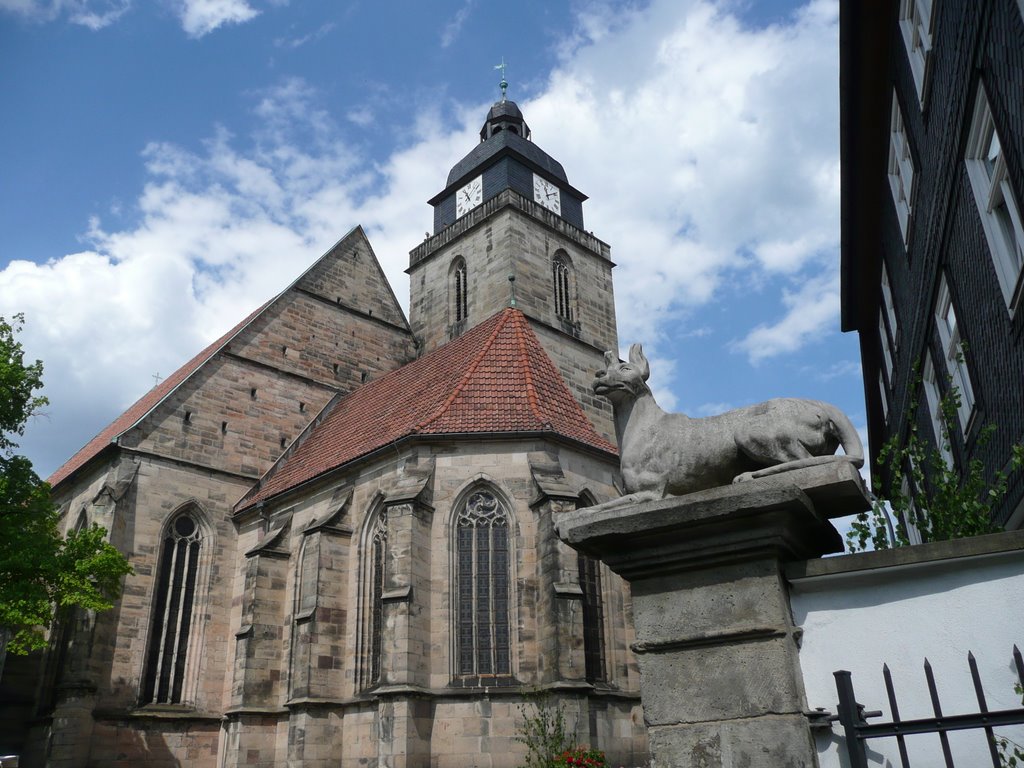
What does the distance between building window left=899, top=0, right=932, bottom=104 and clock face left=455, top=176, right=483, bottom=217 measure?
68.8 feet

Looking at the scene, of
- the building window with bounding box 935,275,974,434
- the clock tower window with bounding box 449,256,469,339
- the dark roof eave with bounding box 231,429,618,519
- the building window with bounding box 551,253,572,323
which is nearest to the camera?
the building window with bounding box 935,275,974,434

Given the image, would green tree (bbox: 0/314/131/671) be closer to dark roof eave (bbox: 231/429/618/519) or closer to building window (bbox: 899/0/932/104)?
dark roof eave (bbox: 231/429/618/519)

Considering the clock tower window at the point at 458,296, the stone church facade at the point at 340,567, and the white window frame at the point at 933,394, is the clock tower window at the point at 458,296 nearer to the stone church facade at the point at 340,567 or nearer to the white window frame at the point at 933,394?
the stone church facade at the point at 340,567

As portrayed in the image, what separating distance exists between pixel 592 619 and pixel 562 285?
49.1 ft

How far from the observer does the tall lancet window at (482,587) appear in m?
15.3

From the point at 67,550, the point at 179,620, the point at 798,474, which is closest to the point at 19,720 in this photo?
the point at 179,620

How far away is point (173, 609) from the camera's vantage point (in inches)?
778

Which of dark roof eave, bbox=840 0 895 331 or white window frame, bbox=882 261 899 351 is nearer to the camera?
dark roof eave, bbox=840 0 895 331

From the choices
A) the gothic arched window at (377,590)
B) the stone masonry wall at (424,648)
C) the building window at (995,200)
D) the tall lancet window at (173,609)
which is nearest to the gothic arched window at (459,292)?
the stone masonry wall at (424,648)

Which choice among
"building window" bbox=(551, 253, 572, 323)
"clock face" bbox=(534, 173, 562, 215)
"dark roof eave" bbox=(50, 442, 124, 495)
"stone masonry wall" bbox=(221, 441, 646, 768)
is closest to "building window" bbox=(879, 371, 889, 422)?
"stone masonry wall" bbox=(221, 441, 646, 768)

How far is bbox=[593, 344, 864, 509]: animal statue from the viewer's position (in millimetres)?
3521

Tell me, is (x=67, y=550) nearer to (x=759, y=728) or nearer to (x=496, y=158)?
(x=759, y=728)

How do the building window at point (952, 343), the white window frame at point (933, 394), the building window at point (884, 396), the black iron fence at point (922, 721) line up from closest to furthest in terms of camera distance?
the black iron fence at point (922, 721)
the building window at point (952, 343)
the white window frame at point (933, 394)
the building window at point (884, 396)

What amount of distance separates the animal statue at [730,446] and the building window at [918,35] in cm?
723
